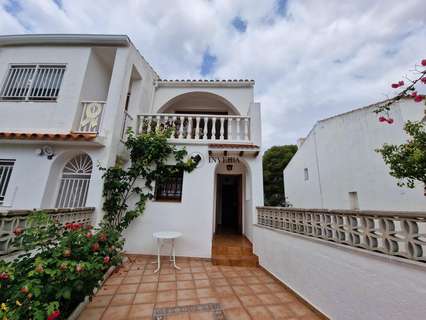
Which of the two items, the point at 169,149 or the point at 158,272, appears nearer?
the point at 158,272

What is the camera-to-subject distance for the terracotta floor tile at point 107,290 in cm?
279

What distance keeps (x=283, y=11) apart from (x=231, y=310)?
728 cm

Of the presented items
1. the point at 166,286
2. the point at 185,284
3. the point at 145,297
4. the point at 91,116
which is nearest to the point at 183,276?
the point at 185,284

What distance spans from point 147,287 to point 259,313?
6.66 feet

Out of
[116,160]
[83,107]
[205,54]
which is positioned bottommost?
[116,160]

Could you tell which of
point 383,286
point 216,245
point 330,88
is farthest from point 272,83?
point 383,286

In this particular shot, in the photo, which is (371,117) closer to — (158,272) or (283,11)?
(283,11)

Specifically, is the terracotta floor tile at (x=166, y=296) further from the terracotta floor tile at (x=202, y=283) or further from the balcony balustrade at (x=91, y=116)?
the balcony balustrade at (x=91, y=116)

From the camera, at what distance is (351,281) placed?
1.95m

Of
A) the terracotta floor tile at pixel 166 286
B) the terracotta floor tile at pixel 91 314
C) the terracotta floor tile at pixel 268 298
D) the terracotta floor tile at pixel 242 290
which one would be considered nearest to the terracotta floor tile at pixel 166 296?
the terracotta floor tile at pixel 166 286

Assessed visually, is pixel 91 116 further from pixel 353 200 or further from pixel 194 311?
pixel 353 200

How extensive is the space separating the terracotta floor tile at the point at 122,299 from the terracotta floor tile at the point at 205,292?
111 cm

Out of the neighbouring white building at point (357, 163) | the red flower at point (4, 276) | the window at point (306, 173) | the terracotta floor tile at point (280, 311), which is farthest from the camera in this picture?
the window at point (306, 173)

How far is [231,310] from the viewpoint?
242cm
